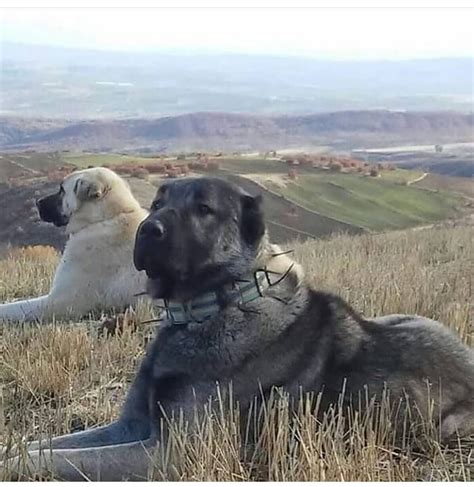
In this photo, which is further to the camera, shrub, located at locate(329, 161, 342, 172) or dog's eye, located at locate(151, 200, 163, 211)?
shrub, located at locate(329, 161, 342, 172)

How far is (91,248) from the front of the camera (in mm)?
5703

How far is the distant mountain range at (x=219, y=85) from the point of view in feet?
14.9

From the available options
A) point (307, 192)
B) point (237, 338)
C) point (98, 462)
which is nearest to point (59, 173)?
point (307, 192)

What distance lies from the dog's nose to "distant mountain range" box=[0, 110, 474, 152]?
5.02ft

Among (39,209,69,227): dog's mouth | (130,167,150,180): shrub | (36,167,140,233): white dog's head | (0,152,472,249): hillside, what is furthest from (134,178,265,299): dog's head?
(39,209,69,227): dog's mouth

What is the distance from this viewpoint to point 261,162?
4.58 meters

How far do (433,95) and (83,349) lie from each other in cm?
204

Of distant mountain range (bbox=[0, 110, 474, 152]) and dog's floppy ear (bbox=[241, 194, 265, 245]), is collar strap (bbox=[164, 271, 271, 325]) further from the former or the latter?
distant mountain range (bbox=[0, 110, 474, 152])

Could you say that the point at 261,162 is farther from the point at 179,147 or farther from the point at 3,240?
the point at 3,240

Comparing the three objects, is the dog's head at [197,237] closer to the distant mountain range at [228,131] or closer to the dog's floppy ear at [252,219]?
the dog's floppy ear at [252,219]

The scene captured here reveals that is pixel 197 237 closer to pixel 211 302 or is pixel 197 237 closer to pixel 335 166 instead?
pixel 211 302

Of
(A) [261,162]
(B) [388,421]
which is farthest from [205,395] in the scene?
(A) [261,162]

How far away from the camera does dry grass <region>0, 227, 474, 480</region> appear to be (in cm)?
288

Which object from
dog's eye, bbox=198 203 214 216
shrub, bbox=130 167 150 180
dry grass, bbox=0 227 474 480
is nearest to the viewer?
dry grass, bbox=0 227 474 480
